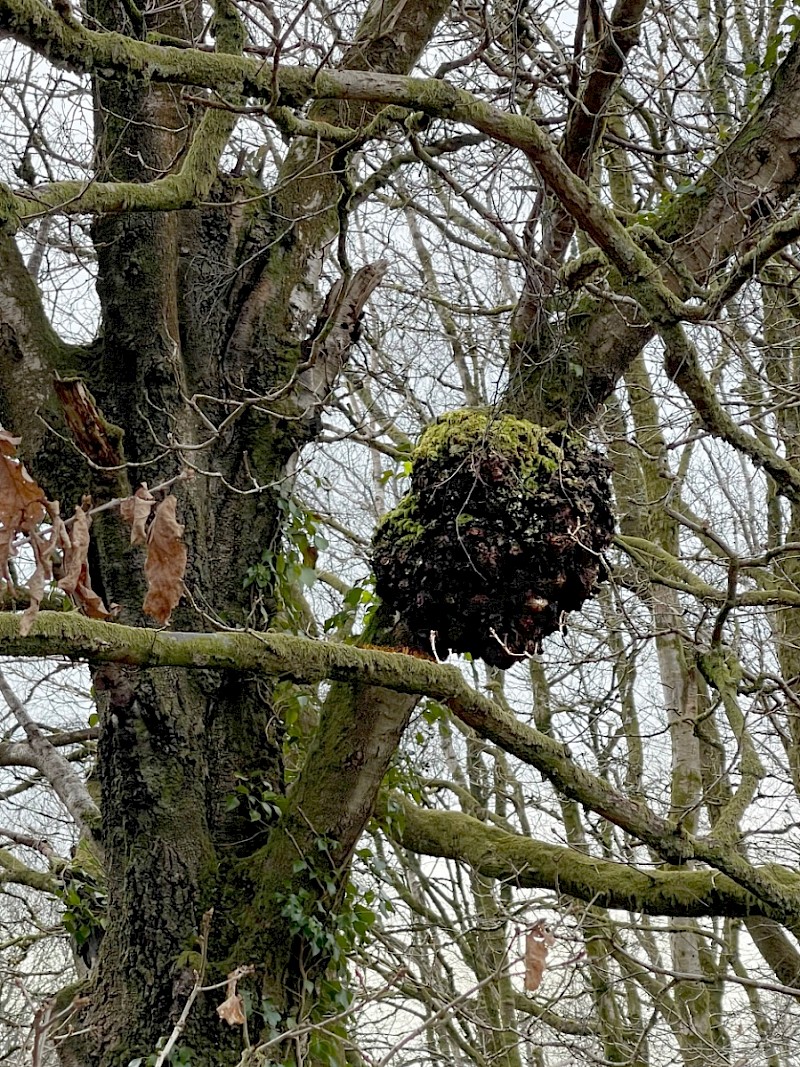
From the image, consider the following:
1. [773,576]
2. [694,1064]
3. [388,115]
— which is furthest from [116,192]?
[694,1064]

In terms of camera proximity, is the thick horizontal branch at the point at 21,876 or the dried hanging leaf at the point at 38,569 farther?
the thick horizontal branch at the point at 21,876

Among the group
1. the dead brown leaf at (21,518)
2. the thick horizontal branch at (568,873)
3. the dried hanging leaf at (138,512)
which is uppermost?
the dried hanging leaf at (138,512)

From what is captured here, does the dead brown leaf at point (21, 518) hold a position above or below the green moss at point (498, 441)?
below

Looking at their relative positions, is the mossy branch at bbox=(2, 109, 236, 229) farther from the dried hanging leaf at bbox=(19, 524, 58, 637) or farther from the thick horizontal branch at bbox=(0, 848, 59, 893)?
the thick horizontal branch at bbox=(0, 848, 59, 893)

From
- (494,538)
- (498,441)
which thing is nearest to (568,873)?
(494,538)

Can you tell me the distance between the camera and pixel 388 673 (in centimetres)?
244

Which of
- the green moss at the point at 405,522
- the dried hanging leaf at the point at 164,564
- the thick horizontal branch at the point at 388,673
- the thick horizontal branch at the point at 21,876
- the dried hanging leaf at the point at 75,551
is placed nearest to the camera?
the dried hanging leaf at the point at 75,551

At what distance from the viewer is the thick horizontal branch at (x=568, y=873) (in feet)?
9.93

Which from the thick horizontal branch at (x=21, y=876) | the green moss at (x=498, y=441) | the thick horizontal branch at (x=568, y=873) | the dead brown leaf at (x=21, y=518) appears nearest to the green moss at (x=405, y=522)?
the green moss at (x=498, y=441)

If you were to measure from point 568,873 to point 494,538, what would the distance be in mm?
1338

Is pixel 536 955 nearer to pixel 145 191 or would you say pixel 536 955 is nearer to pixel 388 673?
pixel 388 673

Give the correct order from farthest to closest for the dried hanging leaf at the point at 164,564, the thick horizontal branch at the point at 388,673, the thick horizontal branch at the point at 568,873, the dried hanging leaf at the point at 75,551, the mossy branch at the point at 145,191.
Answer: the thick horizontal branch at the point at 568,873
the mossy branch at the point at 145,191
the thick horizontal branch at the point at 388,673
the dried hanging leaf at the point at 164,564
the dried hanging leaf at the point at 75,551

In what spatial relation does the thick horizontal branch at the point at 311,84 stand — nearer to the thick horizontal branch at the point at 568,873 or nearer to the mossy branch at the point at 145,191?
the mossy branch at the point at 145,191

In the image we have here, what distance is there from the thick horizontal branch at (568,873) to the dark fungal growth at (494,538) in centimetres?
91
